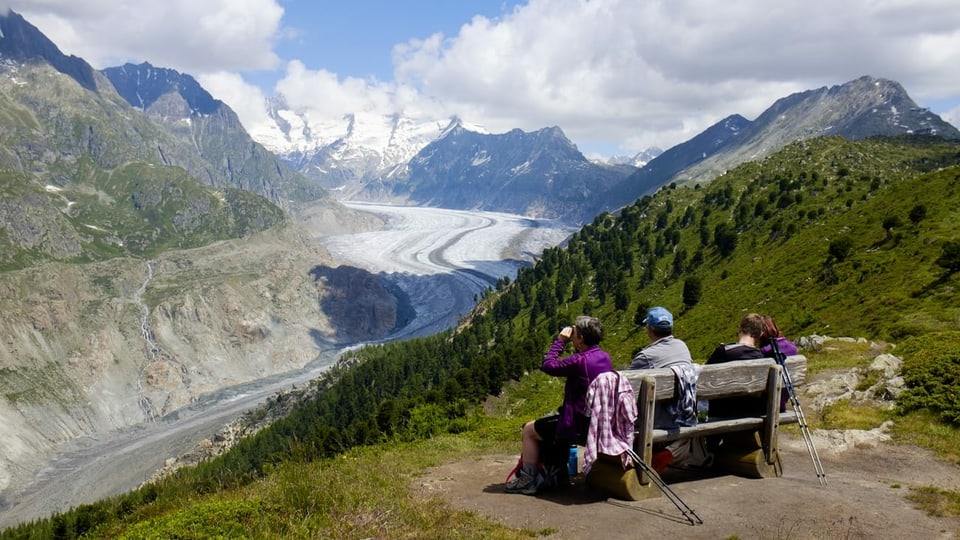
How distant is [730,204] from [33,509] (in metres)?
181

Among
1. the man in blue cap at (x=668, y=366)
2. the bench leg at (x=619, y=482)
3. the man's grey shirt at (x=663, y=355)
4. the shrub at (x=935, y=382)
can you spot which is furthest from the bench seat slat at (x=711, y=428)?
the shrub at (x=935, y=382)

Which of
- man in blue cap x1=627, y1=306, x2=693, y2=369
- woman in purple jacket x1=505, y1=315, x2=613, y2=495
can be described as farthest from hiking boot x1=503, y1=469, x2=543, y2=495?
man in blue cap x1=627, y1=306, x2=693, y2=369

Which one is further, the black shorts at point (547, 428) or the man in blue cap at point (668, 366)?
the black shorts at point (547, 428)

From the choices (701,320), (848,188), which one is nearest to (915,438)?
(701,320)

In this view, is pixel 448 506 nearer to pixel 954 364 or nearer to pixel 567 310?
pixel 954 364

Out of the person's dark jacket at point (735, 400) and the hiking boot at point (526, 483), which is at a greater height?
the person's dark jacket at point (735, 400)

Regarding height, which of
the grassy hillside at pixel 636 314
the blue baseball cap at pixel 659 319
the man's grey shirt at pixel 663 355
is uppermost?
the blue baseball cap at pixel 659 319

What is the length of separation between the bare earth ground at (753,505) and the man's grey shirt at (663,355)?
2728 millimetres

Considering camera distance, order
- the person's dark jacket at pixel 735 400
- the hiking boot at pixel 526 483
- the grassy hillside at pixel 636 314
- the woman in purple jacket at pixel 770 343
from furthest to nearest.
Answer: the woman in purple jacket at pixel 770 343, the person's dark jacket at pixel 735 400, the hiking boot at pixel 526 483, the grassy hillside at pixel 636 314

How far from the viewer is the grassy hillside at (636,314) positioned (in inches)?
474

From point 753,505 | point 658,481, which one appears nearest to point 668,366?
point 658,481

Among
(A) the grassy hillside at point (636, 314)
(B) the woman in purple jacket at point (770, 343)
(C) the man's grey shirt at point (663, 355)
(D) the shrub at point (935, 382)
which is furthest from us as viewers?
(D) the shrub at point (935, 382)

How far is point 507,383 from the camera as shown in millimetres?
78750

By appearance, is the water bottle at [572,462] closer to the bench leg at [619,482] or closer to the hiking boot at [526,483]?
the hiking boot at [526,483]
